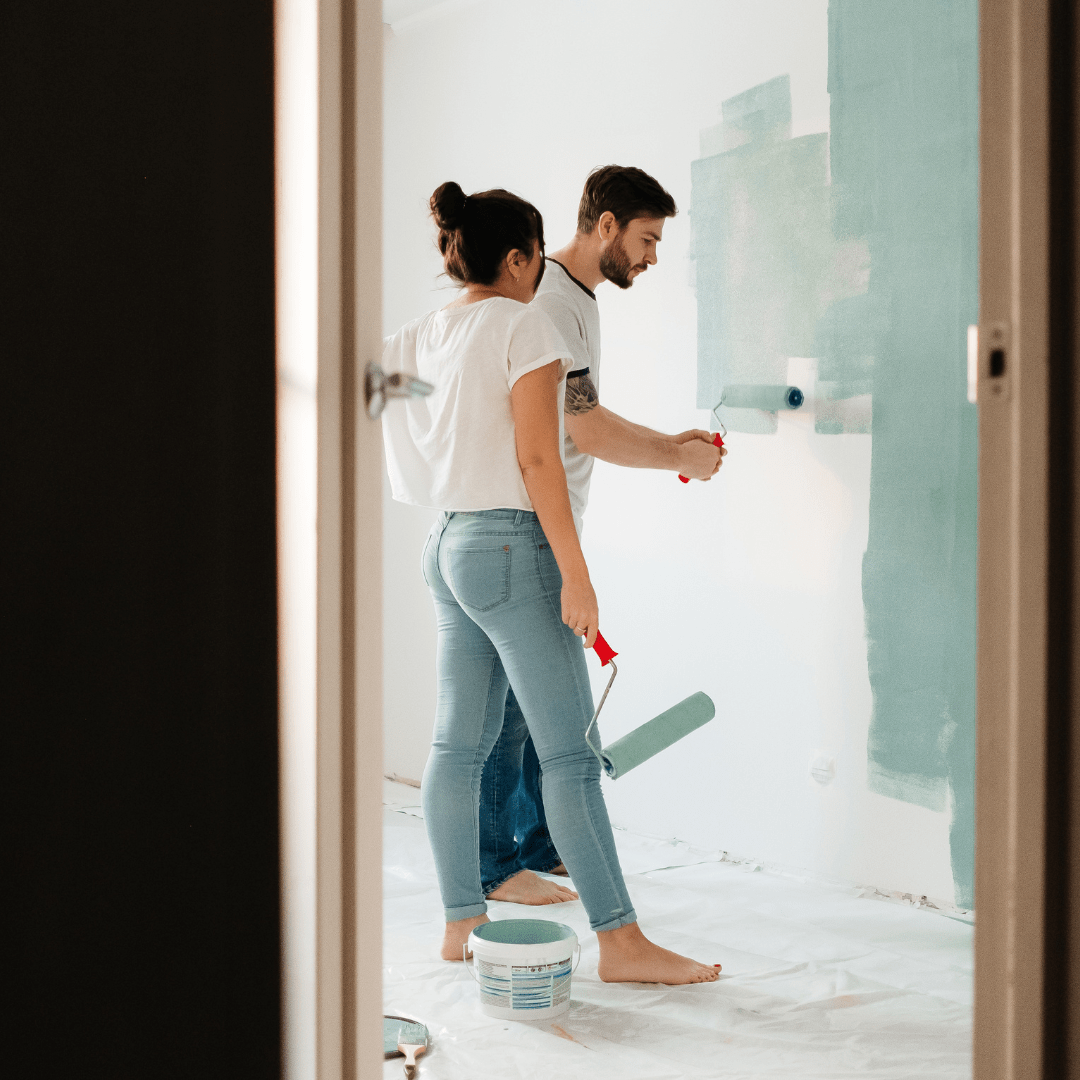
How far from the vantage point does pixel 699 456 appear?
7.27ft

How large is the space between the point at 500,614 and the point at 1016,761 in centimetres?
102

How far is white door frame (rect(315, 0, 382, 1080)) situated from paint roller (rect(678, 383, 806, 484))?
56.0 inches

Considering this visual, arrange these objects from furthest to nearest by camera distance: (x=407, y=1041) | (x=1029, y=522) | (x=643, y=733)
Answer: (x=643, y=733)
(x=407, y=1041)
(x=1029, y=522)

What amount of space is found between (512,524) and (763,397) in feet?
2.65

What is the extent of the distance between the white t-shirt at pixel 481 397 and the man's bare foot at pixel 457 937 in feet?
2.33

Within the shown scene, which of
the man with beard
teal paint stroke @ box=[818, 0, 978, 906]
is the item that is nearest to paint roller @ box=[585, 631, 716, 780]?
the man with beard

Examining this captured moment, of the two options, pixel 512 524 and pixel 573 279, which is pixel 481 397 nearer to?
pixel 512 524

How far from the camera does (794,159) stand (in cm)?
228

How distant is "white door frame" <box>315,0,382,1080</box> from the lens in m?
0.89

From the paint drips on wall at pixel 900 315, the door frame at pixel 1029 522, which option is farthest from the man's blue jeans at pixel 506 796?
the door frame at pixel 1029 522

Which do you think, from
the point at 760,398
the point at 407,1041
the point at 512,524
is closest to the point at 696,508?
the point at 760,398

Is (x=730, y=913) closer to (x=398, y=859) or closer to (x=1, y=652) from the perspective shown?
(x=398, y=859)

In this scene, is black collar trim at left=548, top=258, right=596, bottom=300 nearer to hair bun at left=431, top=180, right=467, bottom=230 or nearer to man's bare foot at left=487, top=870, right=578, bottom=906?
hair bun at left=431, top=180, right=467, bottom=230

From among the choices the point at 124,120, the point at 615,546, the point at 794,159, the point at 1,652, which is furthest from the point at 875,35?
the point at 1,652
